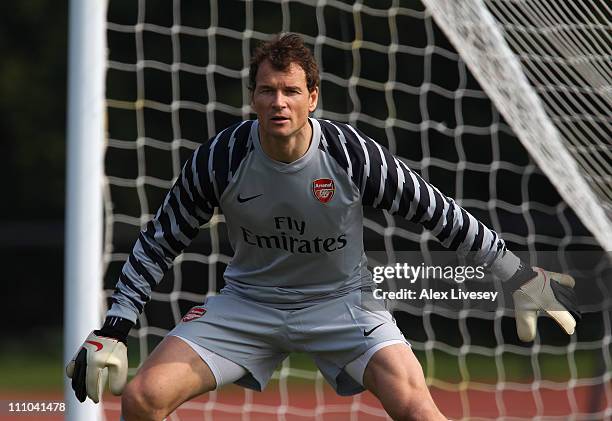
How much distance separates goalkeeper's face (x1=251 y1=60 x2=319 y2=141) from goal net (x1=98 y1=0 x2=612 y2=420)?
1471mm

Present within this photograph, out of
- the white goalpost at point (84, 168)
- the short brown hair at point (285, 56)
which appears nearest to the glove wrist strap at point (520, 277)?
the short brown hair at point (285, 56)

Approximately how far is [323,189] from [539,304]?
0.84 metres

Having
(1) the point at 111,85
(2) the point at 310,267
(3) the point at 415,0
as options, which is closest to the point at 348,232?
(2) the point at 310,267

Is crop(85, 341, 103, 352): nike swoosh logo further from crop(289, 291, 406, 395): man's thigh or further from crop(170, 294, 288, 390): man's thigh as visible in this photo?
crop(289, 291, 406, 395): man's thigh

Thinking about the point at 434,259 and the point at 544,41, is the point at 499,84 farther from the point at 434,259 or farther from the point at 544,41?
the point at 434,259

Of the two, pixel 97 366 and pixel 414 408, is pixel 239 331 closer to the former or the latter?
pixel 97 366

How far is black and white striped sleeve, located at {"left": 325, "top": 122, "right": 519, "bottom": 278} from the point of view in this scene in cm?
380

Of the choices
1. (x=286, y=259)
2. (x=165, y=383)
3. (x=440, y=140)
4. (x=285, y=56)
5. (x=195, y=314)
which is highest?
(x=440, y=140)

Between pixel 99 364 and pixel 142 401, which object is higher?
pixel 99 364

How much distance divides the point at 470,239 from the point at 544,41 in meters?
1.75

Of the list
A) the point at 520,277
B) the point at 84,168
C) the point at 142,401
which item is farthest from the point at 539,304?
the point at 84,168

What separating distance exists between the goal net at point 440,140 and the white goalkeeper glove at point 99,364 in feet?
5.25

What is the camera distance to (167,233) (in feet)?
12.7

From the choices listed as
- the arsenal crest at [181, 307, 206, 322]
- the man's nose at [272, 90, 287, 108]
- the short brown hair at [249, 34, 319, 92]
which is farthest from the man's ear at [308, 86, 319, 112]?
the arsenal crest at [181, 307, 206, 322]
